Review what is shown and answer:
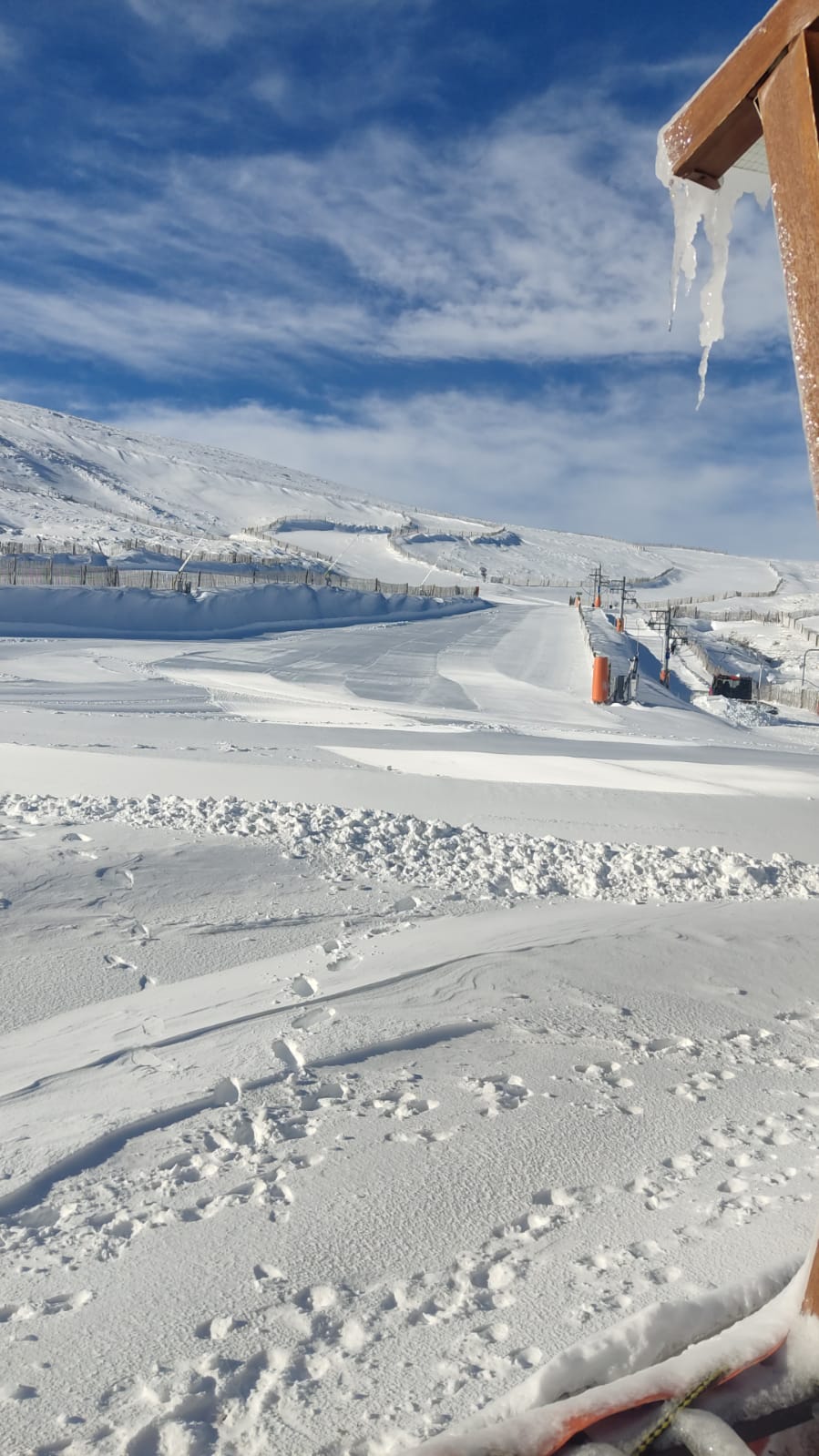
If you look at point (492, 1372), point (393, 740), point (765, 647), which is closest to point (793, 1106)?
point (492, 1372)

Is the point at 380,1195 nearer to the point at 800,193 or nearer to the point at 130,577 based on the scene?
the point at 800,193

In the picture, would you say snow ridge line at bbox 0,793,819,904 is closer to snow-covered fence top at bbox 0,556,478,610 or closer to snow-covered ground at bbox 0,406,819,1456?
snow-covered ground at bbox 0,406,819,1456

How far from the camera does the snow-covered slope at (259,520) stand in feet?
327

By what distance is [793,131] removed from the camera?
1.84 meters

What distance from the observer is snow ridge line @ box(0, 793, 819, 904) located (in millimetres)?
6180

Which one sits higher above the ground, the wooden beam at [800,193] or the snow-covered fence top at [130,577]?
the snow-covered fence top at [130,577]

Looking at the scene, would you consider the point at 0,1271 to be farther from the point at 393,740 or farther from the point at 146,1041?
the point at 393,740

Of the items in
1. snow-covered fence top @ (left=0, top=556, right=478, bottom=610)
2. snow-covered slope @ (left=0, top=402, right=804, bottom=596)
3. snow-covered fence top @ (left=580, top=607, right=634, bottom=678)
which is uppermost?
snow-covered slope @ (left=0, top=402, right=804, bottom=596)

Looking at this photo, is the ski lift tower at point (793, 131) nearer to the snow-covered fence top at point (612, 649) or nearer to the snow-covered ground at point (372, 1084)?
the snow-covered ground at point (372, 1084)

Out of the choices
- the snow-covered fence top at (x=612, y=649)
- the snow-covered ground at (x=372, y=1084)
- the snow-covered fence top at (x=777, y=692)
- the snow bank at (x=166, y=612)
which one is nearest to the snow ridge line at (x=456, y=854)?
the snow-covered ground at (x=372, y=1084)

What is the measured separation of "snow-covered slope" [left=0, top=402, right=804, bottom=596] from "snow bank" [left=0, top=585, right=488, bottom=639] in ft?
124

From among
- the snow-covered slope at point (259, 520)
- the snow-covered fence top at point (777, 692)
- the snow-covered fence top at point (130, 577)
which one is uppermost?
the snow-covered slope at point (259, 520)

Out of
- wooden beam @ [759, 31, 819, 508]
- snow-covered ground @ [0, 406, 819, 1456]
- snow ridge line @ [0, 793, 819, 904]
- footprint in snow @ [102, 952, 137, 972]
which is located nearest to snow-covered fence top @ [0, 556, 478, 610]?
snow ridge line @ [0, 793, 819, 904]

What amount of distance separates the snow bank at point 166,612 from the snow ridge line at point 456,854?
23251mm
